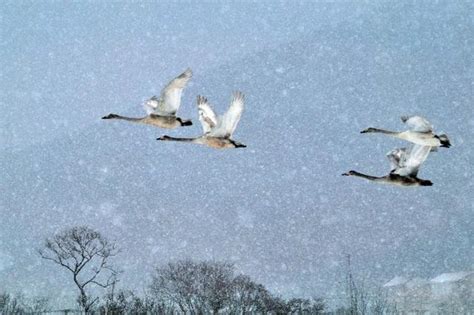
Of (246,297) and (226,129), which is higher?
(226,129)

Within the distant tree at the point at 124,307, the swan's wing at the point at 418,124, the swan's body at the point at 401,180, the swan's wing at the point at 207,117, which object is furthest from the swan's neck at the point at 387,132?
the distant tree at the point at 124,307

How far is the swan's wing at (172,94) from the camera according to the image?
29.5 ft

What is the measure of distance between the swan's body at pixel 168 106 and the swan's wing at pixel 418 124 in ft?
12.1

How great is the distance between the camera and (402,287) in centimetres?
12812

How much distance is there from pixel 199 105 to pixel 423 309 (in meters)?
114

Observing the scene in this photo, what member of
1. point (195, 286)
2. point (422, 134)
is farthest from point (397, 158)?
point (195, 286)

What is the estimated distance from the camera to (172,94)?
30.2 ft

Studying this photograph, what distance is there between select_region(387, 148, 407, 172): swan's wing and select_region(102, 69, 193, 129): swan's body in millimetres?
3736

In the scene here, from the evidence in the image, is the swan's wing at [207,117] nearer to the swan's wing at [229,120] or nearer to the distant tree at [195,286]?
the swan's wing at [229,120]

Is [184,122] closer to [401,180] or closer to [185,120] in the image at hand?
[185,120]

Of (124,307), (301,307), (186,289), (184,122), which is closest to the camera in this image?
(184,122)

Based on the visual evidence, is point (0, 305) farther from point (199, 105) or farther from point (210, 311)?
point (199, 105)

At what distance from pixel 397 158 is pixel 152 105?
4.55 metres

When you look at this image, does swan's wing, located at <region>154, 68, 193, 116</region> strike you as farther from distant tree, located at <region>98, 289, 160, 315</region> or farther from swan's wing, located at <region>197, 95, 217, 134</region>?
distant tree, located at <region>98, 289, 160, 315</region>
